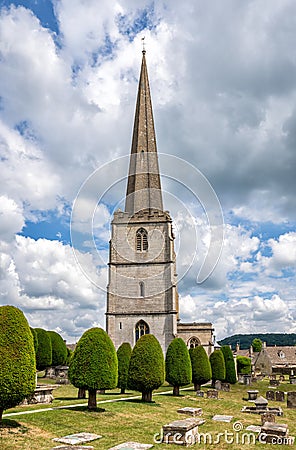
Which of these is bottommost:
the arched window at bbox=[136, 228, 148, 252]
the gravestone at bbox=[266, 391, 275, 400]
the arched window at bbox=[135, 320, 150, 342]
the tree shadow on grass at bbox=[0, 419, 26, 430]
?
the gravestone at bbox=[266, 391, 275, 400]

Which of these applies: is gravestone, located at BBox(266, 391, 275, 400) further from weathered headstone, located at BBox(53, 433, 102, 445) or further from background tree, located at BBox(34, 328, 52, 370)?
weathered headstone, located at BBox(53, 433, 102, 445)

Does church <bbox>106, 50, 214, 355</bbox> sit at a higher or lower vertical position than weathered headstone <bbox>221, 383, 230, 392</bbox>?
higher

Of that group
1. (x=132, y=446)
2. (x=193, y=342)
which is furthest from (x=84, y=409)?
(x=193, y=342)

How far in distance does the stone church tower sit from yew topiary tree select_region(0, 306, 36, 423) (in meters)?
32.7

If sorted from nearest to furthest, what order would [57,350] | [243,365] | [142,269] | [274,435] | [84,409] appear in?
[274,435], [84,409], [57,350], [142,269], [243,365]

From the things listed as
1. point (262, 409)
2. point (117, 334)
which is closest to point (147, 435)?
point (262, 409)

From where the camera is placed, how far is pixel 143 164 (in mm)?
53469

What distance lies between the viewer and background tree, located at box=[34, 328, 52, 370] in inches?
1237

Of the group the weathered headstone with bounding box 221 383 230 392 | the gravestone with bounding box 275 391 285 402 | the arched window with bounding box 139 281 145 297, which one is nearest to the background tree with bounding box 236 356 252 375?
the arched window with bounding box 139 281 145 297

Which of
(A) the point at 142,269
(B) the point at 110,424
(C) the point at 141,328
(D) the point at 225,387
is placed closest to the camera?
(B) the point at 110,424

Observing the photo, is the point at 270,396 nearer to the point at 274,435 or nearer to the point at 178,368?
the point at 178,368

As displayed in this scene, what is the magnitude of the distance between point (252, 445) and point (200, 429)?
258 cm

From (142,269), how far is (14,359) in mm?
34888

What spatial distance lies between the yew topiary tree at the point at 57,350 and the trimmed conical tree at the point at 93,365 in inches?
A: 698
